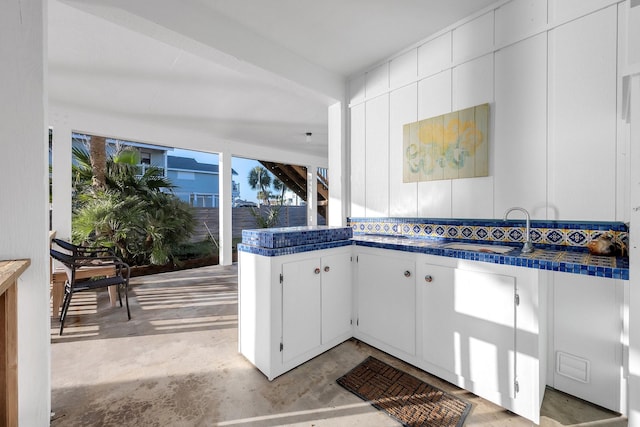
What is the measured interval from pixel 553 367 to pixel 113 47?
4.21 metres

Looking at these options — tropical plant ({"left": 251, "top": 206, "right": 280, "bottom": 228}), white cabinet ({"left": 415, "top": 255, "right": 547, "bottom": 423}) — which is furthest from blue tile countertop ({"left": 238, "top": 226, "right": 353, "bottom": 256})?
tropical plant ({"left": 251, "top": 206, "right": 280, "bottom": 228})

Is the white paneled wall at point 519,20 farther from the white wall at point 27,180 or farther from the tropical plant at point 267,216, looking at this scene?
the tropical plant at point 267,216

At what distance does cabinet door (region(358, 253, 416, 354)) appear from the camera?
1.97 metres

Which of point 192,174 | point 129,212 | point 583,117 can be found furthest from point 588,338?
point 192,174

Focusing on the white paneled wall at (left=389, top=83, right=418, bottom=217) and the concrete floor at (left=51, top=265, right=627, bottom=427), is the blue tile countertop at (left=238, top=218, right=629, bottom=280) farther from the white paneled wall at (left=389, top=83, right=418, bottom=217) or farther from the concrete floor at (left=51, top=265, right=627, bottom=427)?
the concrete floor at (left=51, top=265, right=627, bottom=427)

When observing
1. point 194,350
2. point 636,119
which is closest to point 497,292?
Result: point 636,119

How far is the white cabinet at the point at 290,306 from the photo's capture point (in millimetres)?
1834

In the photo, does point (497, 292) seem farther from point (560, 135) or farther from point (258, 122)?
point (258, 122)

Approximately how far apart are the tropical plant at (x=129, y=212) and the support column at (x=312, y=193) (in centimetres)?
295

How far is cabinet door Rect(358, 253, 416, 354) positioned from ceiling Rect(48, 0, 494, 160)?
1879 millimetres

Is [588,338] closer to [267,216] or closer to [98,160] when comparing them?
[98,160]

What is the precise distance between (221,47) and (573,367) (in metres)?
3.24

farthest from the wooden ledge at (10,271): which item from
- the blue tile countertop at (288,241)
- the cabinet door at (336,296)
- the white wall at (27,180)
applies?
the cabinet door at (336,296)

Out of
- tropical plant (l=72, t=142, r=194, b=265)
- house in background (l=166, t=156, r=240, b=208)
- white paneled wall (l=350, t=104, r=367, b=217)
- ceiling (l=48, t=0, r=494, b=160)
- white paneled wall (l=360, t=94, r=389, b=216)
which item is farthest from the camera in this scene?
house in background (l=166, t=156, r=240, b=208)
